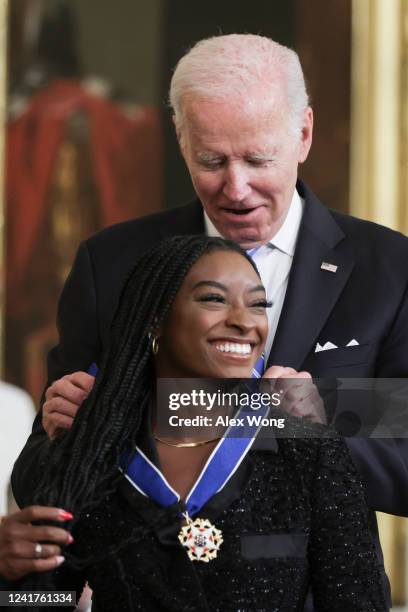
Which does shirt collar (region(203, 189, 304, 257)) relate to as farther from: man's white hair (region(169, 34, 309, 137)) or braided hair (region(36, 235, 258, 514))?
braided hair (region(36, 235, 258, 514))

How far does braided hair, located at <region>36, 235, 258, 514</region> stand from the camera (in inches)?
90.7

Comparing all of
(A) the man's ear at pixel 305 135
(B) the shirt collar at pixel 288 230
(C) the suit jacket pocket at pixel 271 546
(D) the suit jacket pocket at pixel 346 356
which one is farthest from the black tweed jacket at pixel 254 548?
(A) the man's ear at pixel 305 135

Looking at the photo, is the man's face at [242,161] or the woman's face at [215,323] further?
the man's face at [242,161]

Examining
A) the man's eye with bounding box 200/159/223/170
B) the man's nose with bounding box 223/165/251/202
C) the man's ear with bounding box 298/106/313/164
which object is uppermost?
the man's ear with bounding box 298/106/313/164

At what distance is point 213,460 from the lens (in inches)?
90.7

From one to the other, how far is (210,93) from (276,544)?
3.57 feet

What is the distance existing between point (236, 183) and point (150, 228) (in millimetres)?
364

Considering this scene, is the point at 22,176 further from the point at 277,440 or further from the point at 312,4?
the point at 277,440

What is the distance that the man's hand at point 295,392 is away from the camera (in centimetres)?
245

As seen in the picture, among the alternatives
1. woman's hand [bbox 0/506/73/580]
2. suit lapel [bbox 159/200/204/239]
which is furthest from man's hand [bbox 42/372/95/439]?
suit lapel [bbox 159/200/204/239]

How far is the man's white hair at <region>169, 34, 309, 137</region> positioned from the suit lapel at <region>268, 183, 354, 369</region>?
0.24 m

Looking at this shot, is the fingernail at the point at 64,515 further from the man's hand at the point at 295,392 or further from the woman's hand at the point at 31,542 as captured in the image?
the man's hand at the point at 295,392

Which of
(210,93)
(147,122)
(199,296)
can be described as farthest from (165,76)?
(199,296)

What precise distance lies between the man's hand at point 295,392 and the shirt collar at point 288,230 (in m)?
0.57
